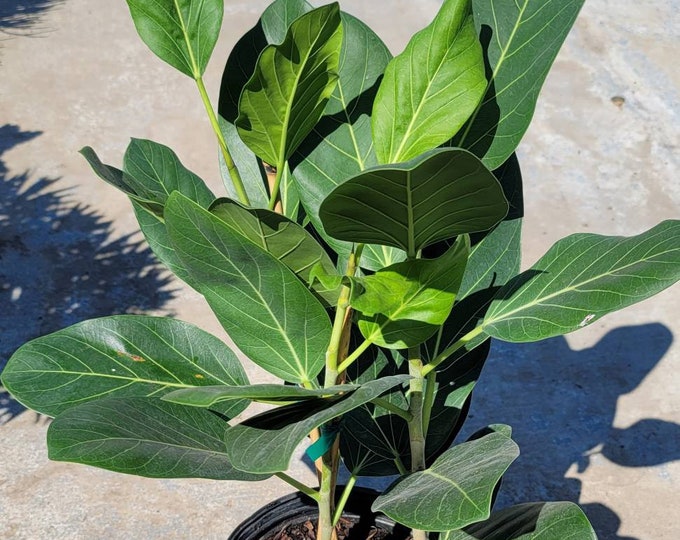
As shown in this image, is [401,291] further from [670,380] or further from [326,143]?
[670,380]

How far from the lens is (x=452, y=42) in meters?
0.80

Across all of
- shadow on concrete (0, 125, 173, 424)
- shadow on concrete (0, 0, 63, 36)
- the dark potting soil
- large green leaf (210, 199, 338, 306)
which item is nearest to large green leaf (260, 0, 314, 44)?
large green leaf (210, 199, 338, 306)

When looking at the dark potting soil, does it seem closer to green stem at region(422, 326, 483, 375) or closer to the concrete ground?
green stem at region(422, 326, 483, 375)

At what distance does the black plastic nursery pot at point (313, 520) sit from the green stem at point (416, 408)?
267mm

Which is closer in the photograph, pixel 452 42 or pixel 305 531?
pixel 452 42

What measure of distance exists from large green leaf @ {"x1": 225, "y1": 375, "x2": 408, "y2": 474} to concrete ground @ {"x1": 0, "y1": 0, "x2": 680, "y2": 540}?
3.42ft

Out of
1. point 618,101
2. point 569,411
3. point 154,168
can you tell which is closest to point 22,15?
point 618,101

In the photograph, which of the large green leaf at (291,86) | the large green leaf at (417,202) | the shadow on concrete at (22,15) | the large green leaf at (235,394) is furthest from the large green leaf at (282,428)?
the shadow on concrete at (22,15)

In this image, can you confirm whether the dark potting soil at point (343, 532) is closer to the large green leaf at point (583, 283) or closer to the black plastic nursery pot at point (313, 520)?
the black plastic nursery pot at point (313, 520)

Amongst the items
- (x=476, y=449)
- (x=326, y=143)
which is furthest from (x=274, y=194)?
(x=476, y=449)

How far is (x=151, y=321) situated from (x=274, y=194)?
189 millimetres

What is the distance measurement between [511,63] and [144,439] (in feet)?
1.63

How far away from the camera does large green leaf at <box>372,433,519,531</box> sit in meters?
0.77

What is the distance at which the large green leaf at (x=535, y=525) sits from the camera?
90 centimetres
